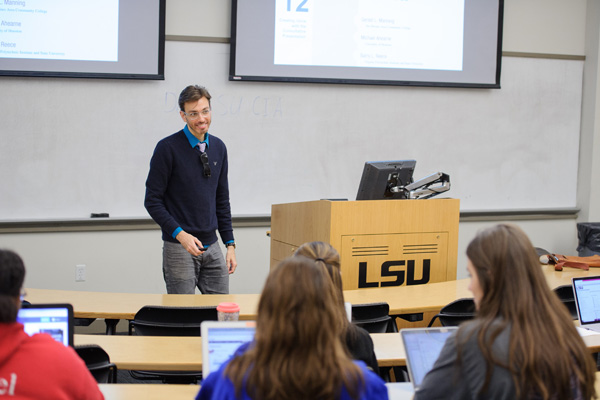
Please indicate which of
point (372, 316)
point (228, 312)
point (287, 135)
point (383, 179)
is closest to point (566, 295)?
point (383, 179)

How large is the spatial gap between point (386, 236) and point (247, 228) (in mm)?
2019

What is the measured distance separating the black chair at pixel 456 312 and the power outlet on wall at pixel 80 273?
3140mm

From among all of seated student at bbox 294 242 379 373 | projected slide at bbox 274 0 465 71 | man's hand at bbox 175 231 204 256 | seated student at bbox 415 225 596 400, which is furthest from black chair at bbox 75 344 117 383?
projected slide at bbox 274 0 465 71

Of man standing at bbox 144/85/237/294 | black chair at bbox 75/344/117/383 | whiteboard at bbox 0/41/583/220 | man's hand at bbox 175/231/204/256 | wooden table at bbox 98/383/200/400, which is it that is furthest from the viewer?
whiteboard at bbox 0/41/583/220

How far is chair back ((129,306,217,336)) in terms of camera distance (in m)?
2.67

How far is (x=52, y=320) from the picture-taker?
1.83 meters

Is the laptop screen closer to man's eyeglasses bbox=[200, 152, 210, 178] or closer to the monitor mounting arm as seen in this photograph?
the monitor mounting arm

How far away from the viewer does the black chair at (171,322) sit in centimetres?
267

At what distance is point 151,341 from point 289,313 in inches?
53.7

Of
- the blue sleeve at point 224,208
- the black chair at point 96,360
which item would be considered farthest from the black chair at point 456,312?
the black chair at point 96,360

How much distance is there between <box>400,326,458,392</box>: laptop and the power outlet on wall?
373 centimetres

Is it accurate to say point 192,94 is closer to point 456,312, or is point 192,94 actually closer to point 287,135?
point 456,312

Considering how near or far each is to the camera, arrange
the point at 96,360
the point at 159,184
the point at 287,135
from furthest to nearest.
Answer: the point at 287,135
the point at 159,184
the point at 96,360

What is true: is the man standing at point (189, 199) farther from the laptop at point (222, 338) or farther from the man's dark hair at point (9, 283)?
the man's dark hair at point (9, 283)
